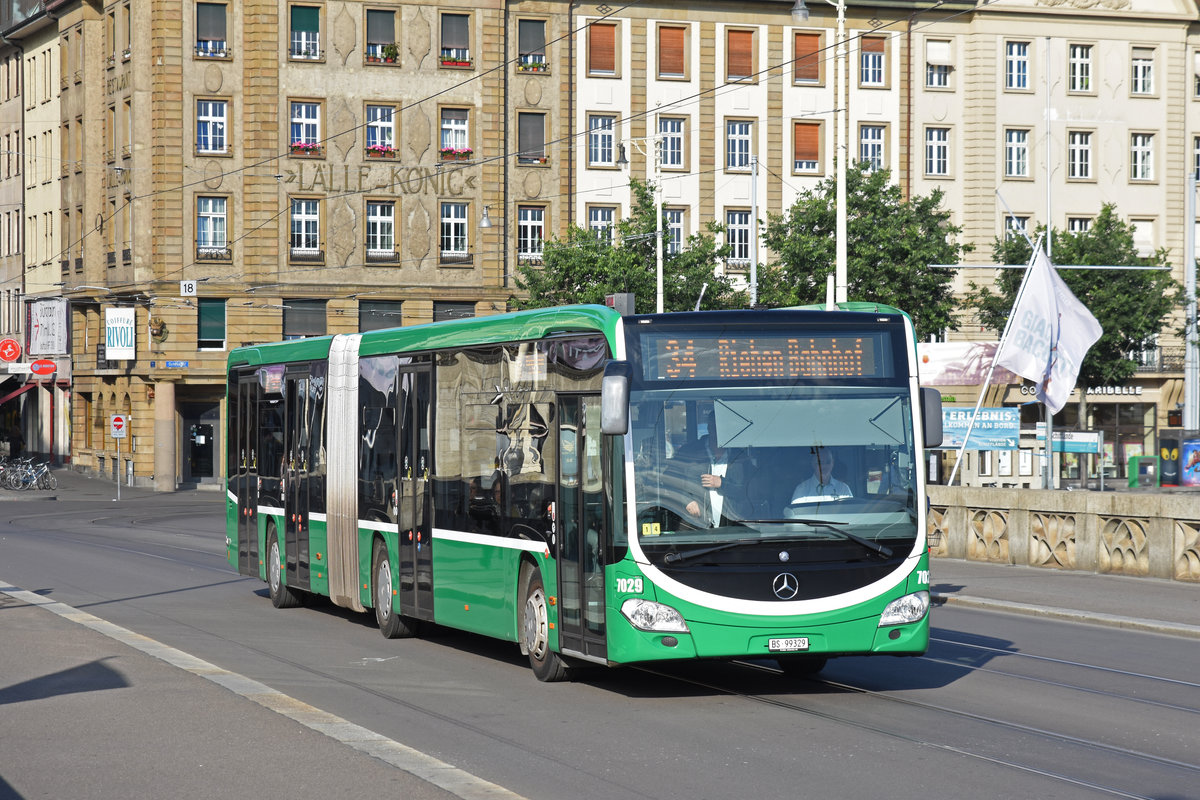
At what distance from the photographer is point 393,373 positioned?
16688 millimetres

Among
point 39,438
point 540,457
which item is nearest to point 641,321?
point 540,457

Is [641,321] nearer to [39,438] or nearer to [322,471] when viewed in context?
[322,471]

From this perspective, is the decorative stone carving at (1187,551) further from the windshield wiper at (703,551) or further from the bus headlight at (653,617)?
the bus headlight at (653,617)

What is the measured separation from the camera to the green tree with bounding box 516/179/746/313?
5341 cm

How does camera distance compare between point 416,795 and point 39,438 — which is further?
point 39,438

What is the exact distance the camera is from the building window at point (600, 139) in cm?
6134

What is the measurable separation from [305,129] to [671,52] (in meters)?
12.6

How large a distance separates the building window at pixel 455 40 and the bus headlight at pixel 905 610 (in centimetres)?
5051

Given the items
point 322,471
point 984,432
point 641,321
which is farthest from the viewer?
point 984,432

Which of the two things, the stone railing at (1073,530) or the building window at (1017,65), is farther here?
the building window at (1017,65)

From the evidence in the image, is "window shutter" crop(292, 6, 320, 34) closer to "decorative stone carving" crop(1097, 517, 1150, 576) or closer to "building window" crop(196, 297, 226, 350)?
"building window" crop(196, 297, 226, 350)

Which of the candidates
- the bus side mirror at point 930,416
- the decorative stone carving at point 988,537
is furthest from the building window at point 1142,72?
the bus side mirror at point 930,416

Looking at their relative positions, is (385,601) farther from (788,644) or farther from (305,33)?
(305,33)

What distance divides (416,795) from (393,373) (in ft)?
29.3
